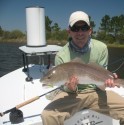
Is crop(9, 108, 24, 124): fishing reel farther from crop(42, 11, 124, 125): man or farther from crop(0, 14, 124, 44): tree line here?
crop(0, 14, 124, 44): tree line

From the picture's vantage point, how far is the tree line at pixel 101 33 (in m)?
56.2

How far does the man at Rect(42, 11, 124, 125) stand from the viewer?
3.64m

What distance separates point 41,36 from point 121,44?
4975 centimetres

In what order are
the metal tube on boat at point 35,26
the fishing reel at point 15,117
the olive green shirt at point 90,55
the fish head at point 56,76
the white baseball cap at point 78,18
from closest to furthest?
the fish head at point 56,76 < the fishing reel at point 15,117 < the white baseball cap at point 78,18 < the olive green shirt at point 90,55 < the metal tube on boat at point 35,26

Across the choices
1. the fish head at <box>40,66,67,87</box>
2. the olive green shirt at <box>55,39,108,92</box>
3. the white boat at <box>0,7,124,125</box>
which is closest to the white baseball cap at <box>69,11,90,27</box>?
the olive green shirt at <box>55,39,108,92</box>

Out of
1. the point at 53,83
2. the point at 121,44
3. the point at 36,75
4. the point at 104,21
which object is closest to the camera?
the point at 53,83

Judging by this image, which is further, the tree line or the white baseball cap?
the tree line

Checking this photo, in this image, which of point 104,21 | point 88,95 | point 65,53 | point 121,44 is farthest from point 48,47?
point 104,21

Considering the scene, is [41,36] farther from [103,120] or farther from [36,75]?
[103,120]

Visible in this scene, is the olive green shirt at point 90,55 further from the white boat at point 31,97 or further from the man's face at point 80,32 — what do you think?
the white boat at point 31,97

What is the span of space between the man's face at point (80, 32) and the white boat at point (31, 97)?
0.95m

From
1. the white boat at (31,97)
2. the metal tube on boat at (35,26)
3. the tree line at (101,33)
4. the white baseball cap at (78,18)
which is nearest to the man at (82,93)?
the white baseball cap at (78,18)

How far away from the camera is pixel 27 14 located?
6234mm

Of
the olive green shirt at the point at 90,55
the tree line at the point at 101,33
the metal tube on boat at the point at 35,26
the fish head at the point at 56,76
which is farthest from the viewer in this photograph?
the tree line at the point at 101,33
